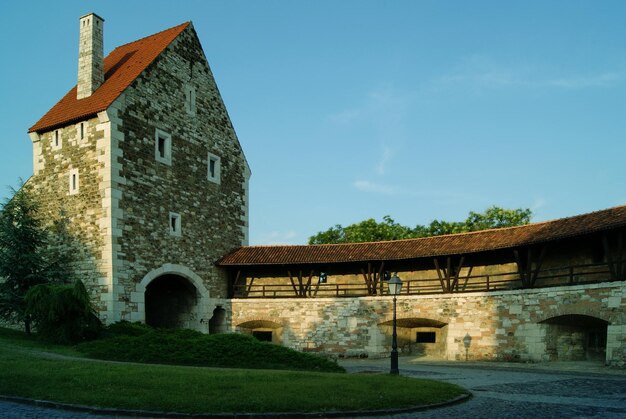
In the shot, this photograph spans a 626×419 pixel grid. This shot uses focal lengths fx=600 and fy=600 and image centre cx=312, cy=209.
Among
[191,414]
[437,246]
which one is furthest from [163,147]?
[191,414]

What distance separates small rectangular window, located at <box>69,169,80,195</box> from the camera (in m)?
24.7

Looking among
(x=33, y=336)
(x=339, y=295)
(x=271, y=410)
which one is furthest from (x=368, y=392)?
(x=339, y=295)

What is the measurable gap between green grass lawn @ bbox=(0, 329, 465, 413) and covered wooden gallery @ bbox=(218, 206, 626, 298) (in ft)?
36.6

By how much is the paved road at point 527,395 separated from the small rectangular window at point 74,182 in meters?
15.1

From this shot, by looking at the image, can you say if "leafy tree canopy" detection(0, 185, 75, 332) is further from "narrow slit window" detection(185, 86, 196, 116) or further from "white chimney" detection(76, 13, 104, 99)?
"narrow slit window" detection(185, 86, 196, 116)

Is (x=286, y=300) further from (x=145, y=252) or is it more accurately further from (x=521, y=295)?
(x=521, y=295)

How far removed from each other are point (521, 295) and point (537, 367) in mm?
3194

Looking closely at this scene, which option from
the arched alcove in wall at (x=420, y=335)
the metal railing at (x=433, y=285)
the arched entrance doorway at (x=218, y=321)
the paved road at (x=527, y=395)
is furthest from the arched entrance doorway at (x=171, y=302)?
the paved road at (x=527, y=395)

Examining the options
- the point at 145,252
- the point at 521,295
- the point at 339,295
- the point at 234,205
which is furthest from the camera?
the point at 234,205

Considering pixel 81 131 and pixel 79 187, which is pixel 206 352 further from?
pixel 81 131

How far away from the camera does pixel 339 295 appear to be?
29078 millimetres

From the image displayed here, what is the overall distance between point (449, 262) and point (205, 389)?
16.7 meters

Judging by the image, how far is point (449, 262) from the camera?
1022 inches

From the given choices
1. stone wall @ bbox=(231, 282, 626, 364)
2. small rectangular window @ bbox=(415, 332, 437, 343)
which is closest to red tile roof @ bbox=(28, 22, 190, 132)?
stone wall @ bbox=(231, 282, 626, 364)
